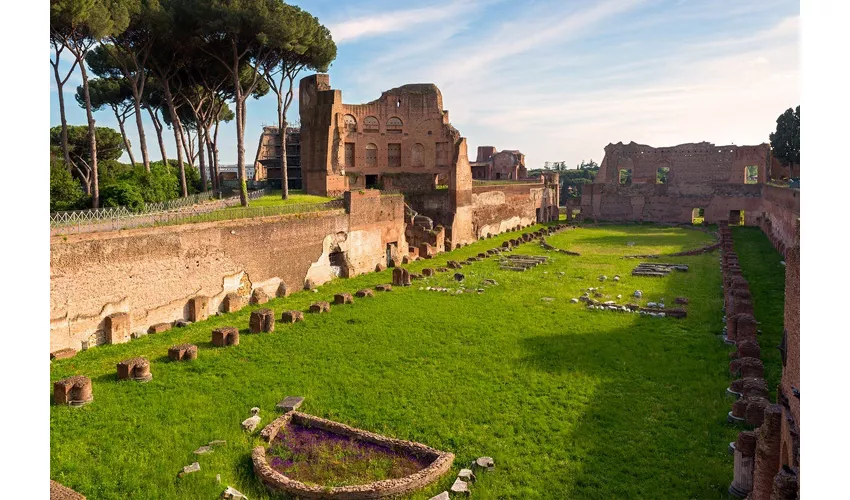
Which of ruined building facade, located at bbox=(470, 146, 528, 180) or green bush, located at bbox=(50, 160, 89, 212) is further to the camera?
ruined building facade, located at bbox=(470, 146, 528, 180)

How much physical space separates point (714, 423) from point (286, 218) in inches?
504

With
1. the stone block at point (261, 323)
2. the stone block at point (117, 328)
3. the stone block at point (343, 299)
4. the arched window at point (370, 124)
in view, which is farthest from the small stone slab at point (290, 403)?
the arched window at point (370, 124)

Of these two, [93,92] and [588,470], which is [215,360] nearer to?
[588,470]

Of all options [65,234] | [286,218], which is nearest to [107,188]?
[286,218]

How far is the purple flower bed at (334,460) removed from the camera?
707 cm

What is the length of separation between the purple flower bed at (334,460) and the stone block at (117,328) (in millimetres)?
6092

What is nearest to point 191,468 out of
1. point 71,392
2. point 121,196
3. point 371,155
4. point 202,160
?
point 71,392

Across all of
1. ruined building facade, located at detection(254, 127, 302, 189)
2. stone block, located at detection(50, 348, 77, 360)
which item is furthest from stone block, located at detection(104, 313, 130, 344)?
ruined building facade, located at detection(254, 127, 302, 189)

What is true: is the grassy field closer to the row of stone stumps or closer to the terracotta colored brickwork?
the row of stone stumps

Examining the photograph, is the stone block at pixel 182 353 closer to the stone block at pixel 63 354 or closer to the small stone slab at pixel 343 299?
the stone block at pixel 63 354

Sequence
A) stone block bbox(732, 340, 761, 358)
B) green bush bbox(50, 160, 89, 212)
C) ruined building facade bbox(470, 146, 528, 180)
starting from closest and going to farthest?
stone block bbox(732, 340, 761, 358), green bush bbox(50, 160, 89, 212), ruined building facade bbox(470, 146, 528, 180)

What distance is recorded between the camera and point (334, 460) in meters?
7.47

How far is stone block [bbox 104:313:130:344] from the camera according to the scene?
1238 cm

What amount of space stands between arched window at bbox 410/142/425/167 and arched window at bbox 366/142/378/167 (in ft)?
6.74
